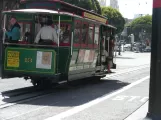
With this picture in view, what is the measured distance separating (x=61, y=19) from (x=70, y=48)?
1069 millimetres

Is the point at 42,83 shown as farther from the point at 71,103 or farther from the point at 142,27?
the point at 142,27

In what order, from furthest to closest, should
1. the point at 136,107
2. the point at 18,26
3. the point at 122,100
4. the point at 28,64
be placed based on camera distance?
the point at 18,26
the point at 28,64
the point at 122,100
the point at 136,107

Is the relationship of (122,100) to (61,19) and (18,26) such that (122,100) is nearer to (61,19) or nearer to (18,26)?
(61,19)

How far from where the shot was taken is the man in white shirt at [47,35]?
41.7 ft

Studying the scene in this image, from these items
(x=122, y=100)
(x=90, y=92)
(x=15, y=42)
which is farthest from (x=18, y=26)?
(x=122, y=100)

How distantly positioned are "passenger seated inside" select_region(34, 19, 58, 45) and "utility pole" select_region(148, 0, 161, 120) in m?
5.55

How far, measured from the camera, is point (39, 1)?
13.8 meters

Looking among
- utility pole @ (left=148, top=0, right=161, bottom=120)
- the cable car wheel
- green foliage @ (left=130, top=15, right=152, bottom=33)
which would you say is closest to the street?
the cable car wheel

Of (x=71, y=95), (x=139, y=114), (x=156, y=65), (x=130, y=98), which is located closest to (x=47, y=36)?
(x=71, y=95)

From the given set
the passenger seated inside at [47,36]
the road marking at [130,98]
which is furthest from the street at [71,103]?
the passenger seated inside at [47,36]

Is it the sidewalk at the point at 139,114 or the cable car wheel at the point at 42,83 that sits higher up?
the cable car wheel at the point at 42,83

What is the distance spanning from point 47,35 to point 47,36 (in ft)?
0.11

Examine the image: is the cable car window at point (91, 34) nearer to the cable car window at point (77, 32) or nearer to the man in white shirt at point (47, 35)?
the cable car window at point (77, 32)

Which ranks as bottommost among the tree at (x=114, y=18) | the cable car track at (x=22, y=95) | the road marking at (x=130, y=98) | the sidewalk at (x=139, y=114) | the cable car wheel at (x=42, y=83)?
the road marking at (x=130, y=98)
